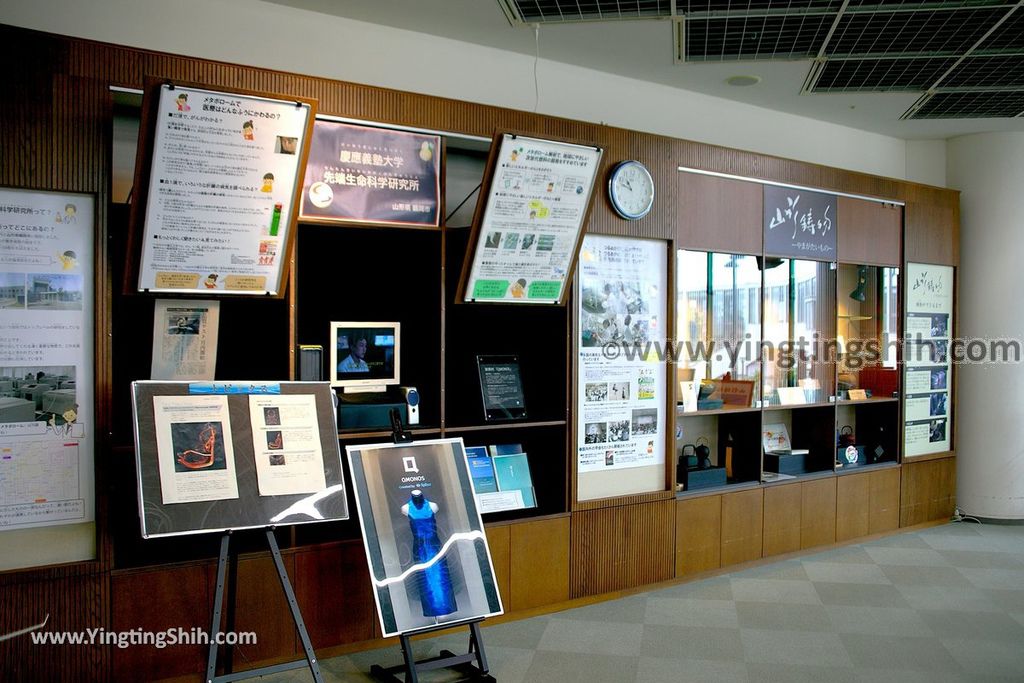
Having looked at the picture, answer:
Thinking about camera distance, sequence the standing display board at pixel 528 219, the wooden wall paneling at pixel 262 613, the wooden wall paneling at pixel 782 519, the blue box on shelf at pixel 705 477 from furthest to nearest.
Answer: the wooden wall paneling at pixel 782 519 → the blue box on shelf at pixel 705 477 → the standing display board at pixel 528 219 → the wooden wall paneling at pixel 262 613

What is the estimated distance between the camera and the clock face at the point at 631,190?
4.78m

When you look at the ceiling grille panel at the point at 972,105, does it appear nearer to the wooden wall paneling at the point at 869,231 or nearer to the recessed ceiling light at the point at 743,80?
the wooden wall paneling at the point at 869,231

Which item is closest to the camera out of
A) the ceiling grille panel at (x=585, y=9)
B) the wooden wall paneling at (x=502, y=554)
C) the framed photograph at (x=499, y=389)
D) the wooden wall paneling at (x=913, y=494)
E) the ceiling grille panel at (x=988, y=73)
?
the ceiling grille panel at (x=585, y=9)

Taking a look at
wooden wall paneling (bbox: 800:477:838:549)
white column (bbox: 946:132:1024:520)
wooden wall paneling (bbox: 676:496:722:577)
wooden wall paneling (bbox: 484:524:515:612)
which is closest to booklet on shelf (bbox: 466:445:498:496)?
Answer: wooden wall paneling (bbox: 484:524:515:612)

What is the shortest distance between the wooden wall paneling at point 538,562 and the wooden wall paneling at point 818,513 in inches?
86.7

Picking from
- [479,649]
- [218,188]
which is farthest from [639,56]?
[479,649]

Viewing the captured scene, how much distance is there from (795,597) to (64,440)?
13.7ft

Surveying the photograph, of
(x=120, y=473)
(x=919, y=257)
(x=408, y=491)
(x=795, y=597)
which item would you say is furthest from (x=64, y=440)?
(x=919, y=257)

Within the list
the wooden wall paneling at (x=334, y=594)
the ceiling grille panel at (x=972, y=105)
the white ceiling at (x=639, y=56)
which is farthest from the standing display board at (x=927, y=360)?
the wooden wall paneling at (x=334, y=594)

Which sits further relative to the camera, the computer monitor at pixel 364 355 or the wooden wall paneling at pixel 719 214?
the wooden wall paneling at pixel 719 214

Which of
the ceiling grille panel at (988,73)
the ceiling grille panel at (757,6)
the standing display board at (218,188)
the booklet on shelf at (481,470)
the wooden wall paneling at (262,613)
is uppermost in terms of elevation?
the ceiling grille panel at (988,73)

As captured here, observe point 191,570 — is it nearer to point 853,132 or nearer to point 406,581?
point 406,581

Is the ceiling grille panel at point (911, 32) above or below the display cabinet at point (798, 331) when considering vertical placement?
above

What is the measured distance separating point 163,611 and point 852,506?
498 centimetres
